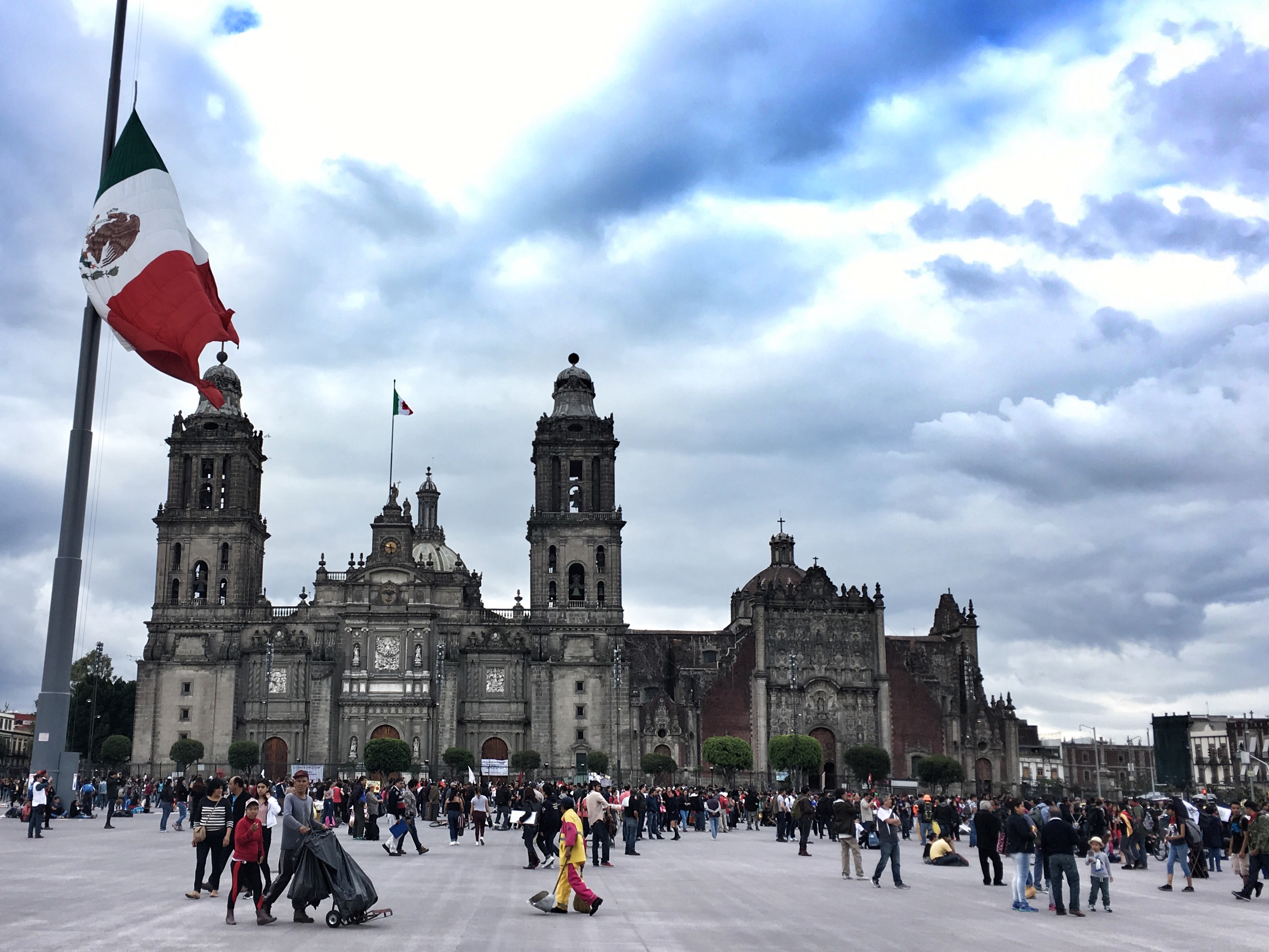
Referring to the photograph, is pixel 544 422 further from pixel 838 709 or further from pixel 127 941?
pixel 127 941

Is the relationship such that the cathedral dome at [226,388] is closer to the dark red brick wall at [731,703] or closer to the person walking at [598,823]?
the dark red brick wall at [731,703]

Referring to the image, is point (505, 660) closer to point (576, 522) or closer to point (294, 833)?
point (576, 522)

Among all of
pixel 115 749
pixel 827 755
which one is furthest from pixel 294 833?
pixel 115 749

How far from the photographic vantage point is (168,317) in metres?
30.2

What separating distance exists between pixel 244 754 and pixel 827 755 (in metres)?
36.2

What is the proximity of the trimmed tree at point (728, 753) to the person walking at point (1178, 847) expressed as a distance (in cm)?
5370

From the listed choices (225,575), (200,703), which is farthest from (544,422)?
(200,703)

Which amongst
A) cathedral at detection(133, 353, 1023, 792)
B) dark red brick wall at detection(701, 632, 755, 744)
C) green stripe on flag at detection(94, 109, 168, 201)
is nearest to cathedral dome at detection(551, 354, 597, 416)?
cathedral at detection(133, 353, 1023, 792)

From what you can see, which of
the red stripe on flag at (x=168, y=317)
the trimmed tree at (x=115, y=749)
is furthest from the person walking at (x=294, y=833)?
the trimmed tree at (x=115, y=749)

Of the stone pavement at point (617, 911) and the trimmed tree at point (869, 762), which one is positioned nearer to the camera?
the stone pavement at point (617, 911)

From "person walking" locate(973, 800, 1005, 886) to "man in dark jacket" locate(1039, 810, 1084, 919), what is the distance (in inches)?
150

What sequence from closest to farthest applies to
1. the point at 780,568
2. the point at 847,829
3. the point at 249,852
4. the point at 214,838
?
the point at 249,852 < the point at 214,838 < the point at 847,829 < the point at 780,568

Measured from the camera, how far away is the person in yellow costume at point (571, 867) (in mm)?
18000

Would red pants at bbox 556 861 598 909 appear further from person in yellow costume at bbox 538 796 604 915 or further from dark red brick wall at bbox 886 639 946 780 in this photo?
dark red brick wall at bbox 886 639 946 780
